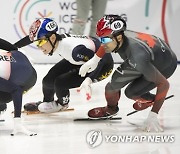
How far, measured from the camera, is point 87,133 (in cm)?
330

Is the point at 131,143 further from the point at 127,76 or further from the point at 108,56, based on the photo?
the point at 108,56

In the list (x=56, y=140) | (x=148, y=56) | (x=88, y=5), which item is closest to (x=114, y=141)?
(x=56, y=140)

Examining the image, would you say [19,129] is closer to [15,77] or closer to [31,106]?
[15,77]

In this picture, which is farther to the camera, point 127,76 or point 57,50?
point 57,50

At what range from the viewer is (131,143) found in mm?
3051

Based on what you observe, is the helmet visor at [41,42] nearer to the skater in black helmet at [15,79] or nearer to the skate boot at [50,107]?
the skater in black helmet at [15,79]

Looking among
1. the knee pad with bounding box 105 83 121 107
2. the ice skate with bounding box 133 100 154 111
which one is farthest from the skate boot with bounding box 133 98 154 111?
the knee pad with bounding box 105 83 121 107

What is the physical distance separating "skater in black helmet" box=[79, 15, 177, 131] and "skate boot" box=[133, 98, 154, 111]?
0.04m

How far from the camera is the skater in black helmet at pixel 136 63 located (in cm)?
320

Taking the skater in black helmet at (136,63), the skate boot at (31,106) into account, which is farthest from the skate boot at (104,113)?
the skate boot at (31,106)

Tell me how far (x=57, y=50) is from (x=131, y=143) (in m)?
1.00

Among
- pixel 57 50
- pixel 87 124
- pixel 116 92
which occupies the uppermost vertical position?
pixel 57 50

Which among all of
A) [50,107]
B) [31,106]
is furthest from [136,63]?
[31,106]

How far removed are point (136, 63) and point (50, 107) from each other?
99 centimetres
